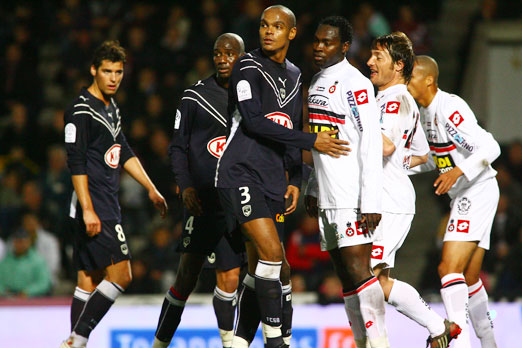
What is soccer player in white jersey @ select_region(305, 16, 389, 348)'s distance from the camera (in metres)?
5.09

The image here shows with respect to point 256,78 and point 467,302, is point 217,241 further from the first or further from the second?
point 467,302

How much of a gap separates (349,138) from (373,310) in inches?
43.8

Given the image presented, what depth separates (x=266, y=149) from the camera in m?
5.24

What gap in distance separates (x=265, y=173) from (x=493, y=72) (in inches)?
312

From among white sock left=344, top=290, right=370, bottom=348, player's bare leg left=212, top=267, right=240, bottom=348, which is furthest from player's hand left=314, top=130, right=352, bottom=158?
player's bare leg left=212, top=267, right=240, bottom=348

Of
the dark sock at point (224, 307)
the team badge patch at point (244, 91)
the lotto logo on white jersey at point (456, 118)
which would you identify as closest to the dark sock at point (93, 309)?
the dark sock at point (224, 307)

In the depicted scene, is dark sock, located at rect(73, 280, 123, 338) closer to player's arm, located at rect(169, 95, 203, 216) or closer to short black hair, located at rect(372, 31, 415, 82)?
player's arm, located at rect(169, 95, 203, 216)

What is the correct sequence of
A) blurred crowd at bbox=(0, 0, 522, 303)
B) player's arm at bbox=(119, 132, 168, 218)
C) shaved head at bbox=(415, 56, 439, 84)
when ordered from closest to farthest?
shaved head at bbox=(415, 56, 439, 84)
player's arm at bbox=(119, 132, 168, 218)
blurred crowd at bbox=(0, 0, 522, 303)

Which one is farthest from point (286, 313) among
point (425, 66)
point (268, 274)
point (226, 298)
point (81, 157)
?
point (425, 66)

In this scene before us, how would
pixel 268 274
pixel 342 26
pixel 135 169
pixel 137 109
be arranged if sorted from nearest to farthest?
pixel 268 274, pixel 342 26, pixel 135 169, pixel 137 109

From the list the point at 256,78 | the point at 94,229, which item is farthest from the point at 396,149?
the point at 94,229

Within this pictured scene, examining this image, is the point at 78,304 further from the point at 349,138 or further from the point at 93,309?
the point at 349,138

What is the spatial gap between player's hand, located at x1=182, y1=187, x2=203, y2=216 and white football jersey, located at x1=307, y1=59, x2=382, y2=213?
3.33 ft

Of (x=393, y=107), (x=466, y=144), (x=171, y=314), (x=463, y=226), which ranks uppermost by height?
(x=393, y=107)
